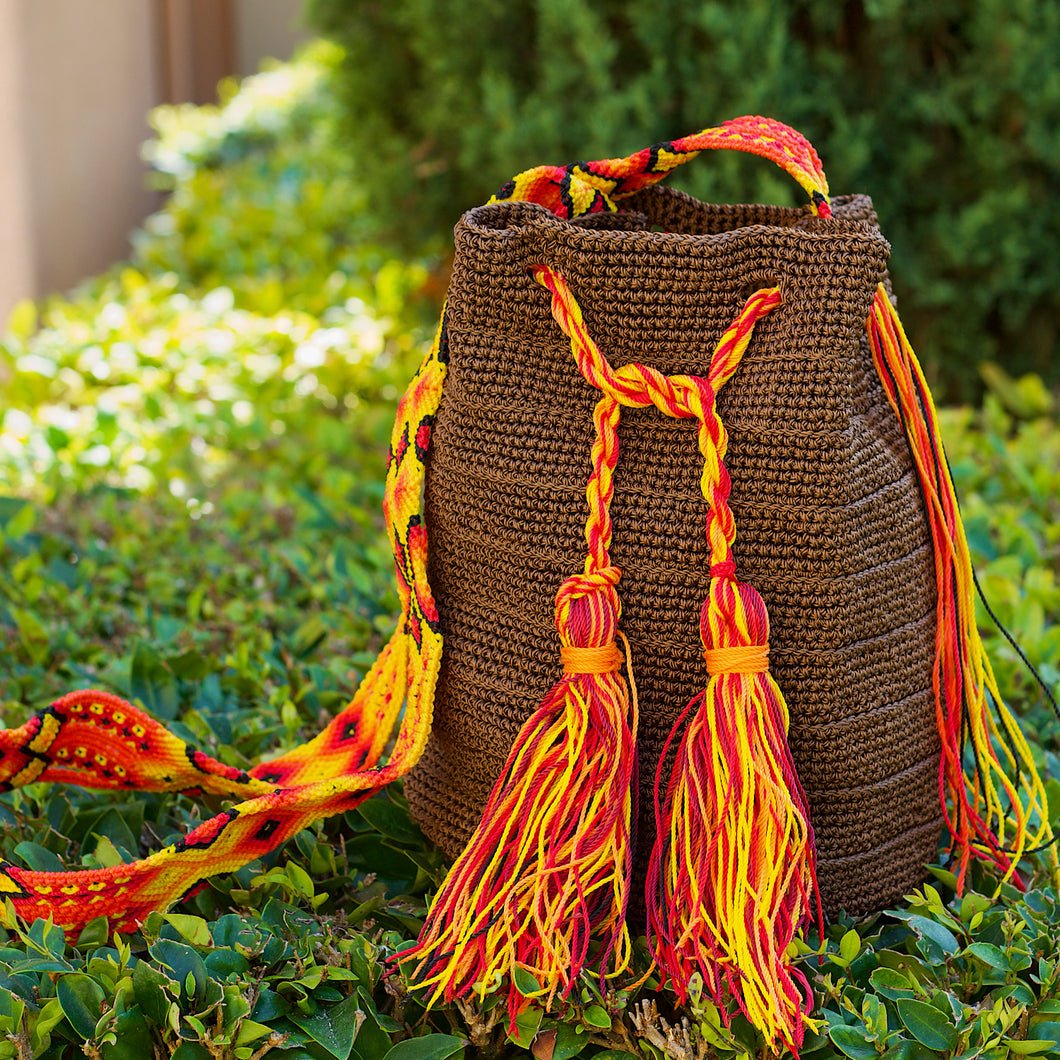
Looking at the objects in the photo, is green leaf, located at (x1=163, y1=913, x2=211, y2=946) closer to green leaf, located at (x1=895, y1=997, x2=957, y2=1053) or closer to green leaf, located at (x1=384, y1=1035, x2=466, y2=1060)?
green leaf, located at (x1=384, y1=1035, x2=466, y2=1060)

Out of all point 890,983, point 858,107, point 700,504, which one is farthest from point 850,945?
point 858,107

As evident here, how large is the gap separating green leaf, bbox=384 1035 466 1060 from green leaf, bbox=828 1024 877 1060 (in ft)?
0.94

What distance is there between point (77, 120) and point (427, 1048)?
3.81 metres

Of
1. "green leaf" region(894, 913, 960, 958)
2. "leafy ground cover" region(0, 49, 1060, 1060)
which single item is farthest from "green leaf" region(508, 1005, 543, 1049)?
"green leaf" region(894, 913, 960, 958)

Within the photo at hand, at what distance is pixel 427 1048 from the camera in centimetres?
91

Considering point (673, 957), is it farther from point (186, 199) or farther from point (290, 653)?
point (186, 199)

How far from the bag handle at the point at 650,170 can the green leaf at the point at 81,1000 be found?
0.75 meters

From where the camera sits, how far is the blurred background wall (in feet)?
11.5

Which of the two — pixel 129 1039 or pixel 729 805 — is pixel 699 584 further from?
pixel 129 1039

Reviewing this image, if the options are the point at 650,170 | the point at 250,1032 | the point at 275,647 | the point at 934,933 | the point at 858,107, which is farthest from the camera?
the point at 858,107

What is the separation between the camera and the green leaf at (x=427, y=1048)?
0.91 meters

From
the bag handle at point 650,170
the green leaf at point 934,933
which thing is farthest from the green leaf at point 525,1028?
the bag handle at point 650,170

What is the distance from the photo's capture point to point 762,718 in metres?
0.92

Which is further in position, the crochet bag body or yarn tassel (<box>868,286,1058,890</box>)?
yarn tassel (<box>868,286,1058,890</box>)
